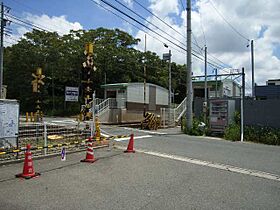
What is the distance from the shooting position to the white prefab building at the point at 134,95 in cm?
3022

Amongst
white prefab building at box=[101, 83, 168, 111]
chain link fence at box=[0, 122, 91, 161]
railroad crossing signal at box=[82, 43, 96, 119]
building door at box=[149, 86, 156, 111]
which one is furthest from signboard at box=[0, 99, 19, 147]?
building door at box=[149, 86, 156, 111]

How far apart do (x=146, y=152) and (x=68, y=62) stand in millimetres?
28017

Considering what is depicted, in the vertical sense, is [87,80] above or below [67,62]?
below

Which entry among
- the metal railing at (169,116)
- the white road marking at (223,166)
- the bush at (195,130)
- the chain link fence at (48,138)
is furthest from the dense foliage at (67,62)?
the white road marking at (223,166)

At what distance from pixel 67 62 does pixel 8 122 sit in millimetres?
27740

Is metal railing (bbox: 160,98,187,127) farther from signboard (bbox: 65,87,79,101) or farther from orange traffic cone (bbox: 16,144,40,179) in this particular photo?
orange traffic cone (bbox: 16,144,40,179)

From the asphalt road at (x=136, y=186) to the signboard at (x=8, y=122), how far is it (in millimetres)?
1615

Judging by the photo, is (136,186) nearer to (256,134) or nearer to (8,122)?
(8,122)

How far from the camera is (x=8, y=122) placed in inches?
391

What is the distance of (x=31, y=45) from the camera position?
3869 centimetres

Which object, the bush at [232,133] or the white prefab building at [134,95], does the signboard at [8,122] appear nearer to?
the bush at [232,133]

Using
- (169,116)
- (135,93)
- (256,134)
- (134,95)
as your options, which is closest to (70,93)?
(256,134)

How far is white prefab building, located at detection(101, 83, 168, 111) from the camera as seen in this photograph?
30219mm

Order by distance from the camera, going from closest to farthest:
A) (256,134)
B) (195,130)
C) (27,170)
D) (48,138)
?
(27,170) → (48,138) → (256,134) → (195,130)
